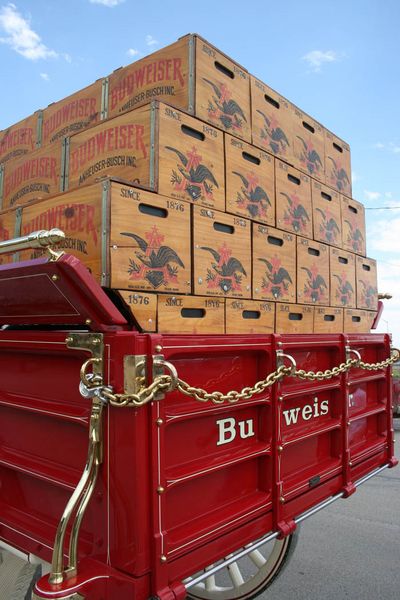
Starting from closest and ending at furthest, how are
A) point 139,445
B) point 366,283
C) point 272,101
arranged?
point 139,445
point 272,101
point 366,283

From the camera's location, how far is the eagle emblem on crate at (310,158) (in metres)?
→ 3.46

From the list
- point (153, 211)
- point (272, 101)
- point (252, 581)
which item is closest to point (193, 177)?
point (153, 211)

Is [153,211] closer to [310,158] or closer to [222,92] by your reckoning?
[222,92]

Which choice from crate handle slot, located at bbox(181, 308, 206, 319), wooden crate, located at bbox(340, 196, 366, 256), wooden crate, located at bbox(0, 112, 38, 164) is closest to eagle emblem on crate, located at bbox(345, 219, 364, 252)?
wooden crate, located at bbox(340, 196, 366, 256)

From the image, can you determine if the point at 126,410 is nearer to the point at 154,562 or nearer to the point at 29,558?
the point at 154,562

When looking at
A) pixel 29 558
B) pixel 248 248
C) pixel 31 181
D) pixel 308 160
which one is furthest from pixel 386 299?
pixel 29 558

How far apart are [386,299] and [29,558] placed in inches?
142

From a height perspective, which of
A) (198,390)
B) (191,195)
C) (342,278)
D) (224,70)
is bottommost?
(198,390)

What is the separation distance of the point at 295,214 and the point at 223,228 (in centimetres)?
82

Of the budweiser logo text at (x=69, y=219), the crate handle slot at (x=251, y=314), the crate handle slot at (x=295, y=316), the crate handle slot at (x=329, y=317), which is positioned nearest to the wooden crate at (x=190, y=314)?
the crate handle slot at (x=251, y=314)

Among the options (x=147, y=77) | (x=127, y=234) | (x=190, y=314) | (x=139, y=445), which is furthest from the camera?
(x=147, y=77)

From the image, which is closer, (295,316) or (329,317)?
(295,316)

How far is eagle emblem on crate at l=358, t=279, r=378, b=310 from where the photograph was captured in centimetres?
393

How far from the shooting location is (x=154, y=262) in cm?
224
